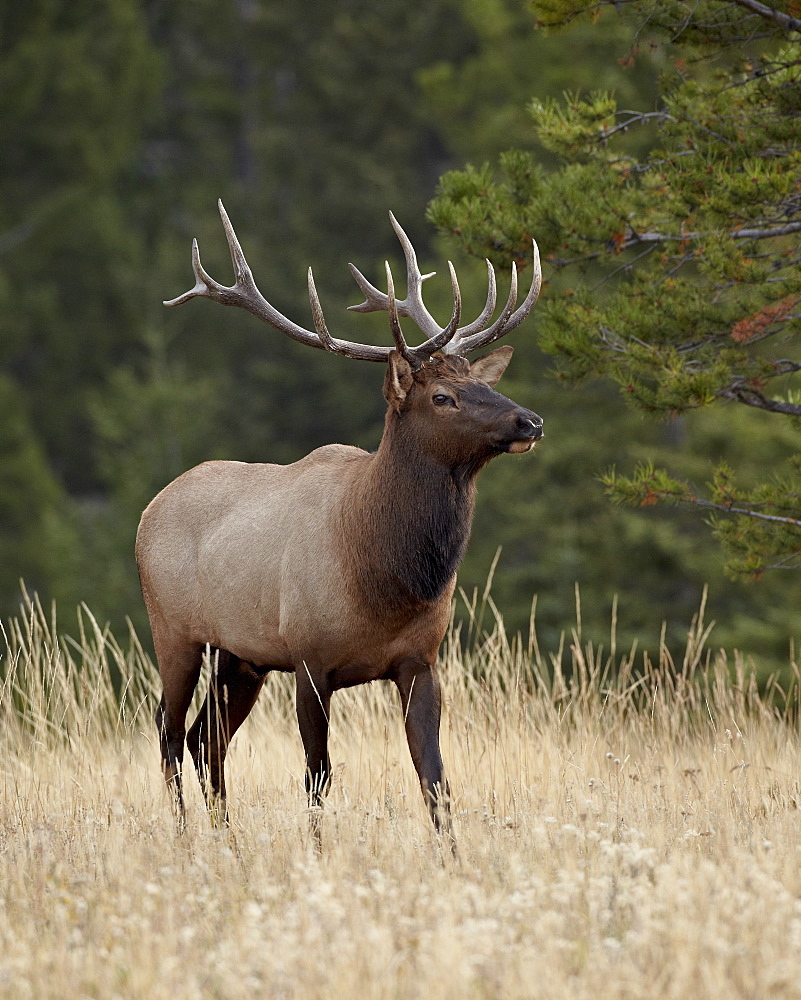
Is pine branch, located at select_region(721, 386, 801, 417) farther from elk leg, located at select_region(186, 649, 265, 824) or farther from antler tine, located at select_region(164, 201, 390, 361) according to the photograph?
elk leg, located at select_region(186, 649, 265, 824)

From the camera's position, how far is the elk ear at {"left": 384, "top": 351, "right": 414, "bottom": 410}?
5230 millimetres

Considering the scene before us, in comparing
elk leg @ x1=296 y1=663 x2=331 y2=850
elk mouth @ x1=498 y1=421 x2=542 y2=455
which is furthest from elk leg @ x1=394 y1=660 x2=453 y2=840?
elk mouth @ x1=498 y1=421 x2=542 y2=455

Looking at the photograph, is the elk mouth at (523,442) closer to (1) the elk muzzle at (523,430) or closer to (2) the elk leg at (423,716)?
(1) the elk muzzle at (523,430)

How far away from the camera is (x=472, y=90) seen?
19.4 m

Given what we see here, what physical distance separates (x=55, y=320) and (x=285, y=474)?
17.5 m

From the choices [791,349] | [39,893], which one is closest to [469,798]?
[39,893]

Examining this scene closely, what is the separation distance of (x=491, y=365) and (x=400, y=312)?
0.60 m

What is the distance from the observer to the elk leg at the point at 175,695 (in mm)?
6191

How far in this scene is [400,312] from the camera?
240 inches

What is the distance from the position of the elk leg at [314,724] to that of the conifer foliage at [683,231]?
1.89m

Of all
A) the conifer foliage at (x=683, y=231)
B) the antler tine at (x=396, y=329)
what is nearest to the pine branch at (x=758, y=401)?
the conifer foliage at (x=683, y=231)

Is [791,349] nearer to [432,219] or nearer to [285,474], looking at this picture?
[432,219]

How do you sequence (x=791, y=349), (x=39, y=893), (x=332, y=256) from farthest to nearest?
(x=332, y=256), (x=791, y=349), (x=39, y=893)

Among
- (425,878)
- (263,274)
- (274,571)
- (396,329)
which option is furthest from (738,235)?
(263,274)
